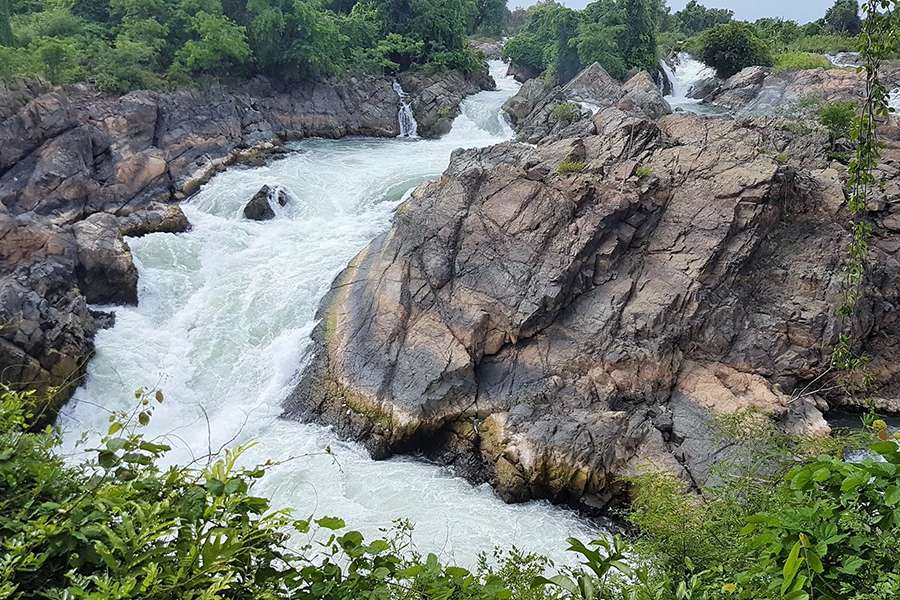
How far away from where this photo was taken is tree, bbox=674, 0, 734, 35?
162 ft

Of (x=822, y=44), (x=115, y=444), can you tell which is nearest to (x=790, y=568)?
(x=115, y=444)

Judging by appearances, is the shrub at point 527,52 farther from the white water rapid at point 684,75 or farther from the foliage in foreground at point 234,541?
the foliage in foreground at point 234,541

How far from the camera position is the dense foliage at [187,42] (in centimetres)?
2022

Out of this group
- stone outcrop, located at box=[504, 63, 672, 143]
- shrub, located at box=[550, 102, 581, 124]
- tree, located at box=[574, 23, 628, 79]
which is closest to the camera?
stone outcrop, located at box=[504, 63, 672, 143]

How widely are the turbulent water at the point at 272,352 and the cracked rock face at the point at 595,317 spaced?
0.66 meters

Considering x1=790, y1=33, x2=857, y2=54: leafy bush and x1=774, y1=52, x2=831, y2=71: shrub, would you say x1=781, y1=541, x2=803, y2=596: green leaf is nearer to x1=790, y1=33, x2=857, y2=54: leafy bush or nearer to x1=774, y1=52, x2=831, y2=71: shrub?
x1=774, y1=52, x2=831, y2=71: shrub

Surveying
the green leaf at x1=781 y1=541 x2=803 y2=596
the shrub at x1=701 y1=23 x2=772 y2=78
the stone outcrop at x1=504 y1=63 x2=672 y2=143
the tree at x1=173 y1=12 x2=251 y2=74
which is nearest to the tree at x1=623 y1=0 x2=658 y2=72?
the stone outcrop at x1=504 y1=63 x2=672 y2=143

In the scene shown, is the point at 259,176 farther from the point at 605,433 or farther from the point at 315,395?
the point at 605,433

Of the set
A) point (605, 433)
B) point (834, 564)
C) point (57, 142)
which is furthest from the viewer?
point (57, 142)

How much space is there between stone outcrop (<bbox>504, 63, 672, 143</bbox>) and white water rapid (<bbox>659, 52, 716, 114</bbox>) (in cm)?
247

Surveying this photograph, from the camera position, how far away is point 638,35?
2941cm

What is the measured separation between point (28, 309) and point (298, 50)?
1833 cm

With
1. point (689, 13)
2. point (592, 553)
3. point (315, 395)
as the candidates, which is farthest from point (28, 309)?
point (689, 13)

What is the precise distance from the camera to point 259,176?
20234mm
